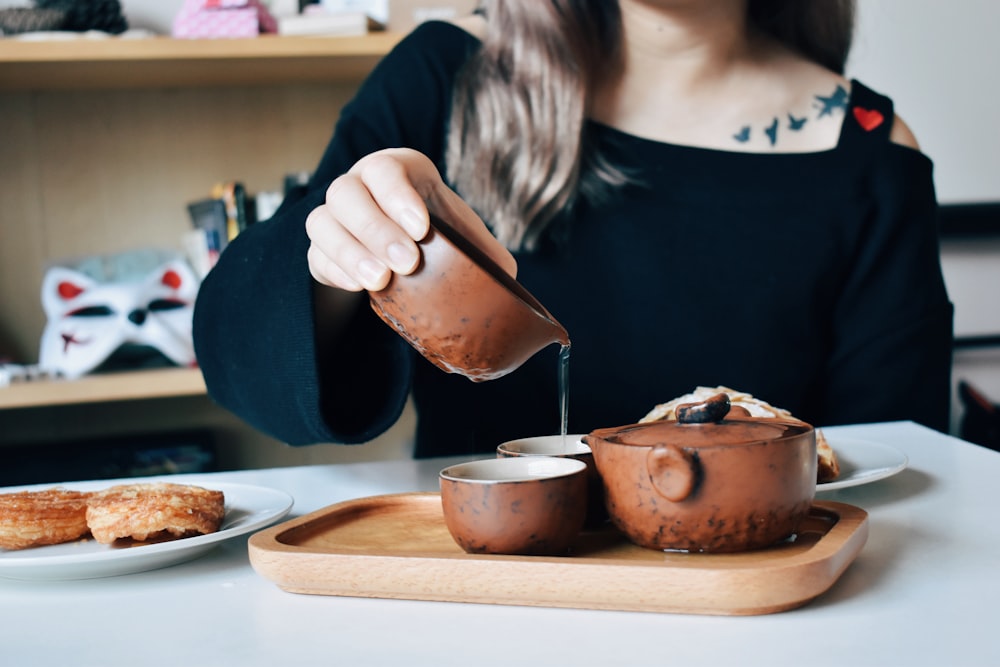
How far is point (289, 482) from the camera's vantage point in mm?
861

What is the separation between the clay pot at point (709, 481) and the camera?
49 centimetres

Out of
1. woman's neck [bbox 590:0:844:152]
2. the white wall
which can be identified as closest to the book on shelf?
woman's neck [bbox 590:0:844:152]

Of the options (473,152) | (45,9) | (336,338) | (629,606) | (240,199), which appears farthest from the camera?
(240,199)

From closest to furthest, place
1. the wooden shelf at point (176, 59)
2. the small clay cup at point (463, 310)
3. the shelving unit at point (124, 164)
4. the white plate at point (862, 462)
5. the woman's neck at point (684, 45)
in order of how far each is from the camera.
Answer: the small clay cup at point (463, 310), the white plate at point (862, 462), the woman's neck at point (684, 45), the wooden shelf at point (176, 59), the shelving unit at point (124, 164)

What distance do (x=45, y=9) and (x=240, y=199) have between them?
0.51 meters

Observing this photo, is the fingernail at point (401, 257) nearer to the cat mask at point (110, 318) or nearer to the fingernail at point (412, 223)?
the fingernail at point (412, 223)

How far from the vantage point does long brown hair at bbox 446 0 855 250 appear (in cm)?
120

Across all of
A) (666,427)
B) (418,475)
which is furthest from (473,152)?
(666,427)

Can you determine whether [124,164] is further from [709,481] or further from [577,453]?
[709,481]

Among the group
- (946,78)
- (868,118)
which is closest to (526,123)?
(868,118)

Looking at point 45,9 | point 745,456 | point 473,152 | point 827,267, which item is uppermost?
point 45,9

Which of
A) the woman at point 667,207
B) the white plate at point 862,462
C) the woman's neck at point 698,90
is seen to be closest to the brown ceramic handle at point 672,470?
Result: the white plate at point 862,462

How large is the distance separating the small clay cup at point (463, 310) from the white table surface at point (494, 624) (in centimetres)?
16

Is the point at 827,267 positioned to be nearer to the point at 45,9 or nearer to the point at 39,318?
the point at 45,9
